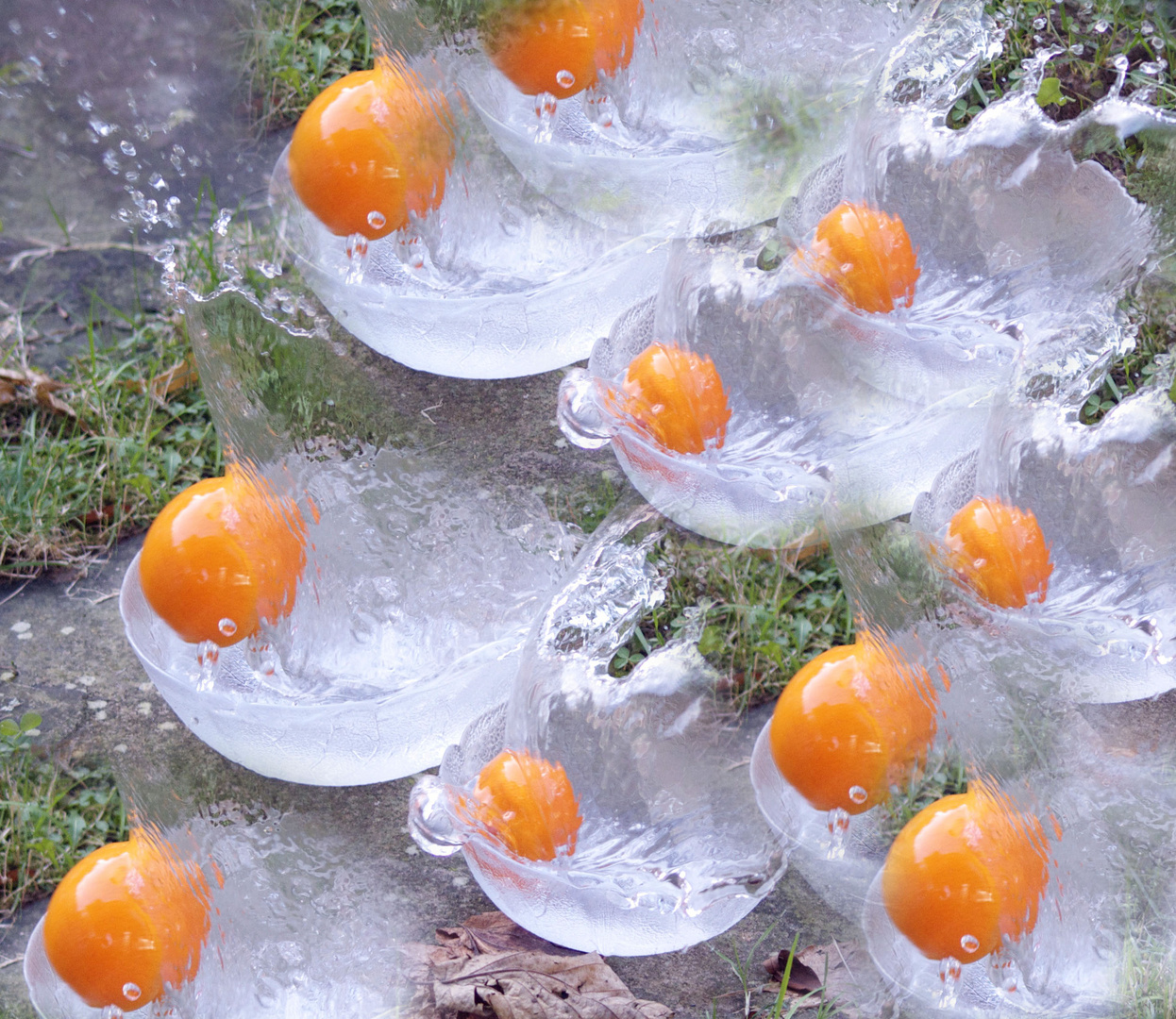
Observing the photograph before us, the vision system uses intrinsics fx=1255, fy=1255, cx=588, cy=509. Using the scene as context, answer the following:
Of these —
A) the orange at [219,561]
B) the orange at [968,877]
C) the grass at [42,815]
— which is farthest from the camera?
the grass at [42,815]

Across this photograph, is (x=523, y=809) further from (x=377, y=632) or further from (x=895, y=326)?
(x=895, y=326)

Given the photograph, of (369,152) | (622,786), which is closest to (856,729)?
(622,786)

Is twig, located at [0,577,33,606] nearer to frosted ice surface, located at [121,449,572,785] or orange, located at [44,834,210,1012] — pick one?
frosted ice surface, located at [121,449,572,785]

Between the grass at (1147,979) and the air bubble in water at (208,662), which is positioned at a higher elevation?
the air bubble in water at (208,662)

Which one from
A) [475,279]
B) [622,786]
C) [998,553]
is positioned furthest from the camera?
[475,279]

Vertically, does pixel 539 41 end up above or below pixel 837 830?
above

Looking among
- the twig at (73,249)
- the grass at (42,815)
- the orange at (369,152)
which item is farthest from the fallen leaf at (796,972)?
the twig at (73,249)

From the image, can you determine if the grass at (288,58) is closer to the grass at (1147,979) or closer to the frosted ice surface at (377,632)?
the frosted ice surface at (377,632)
